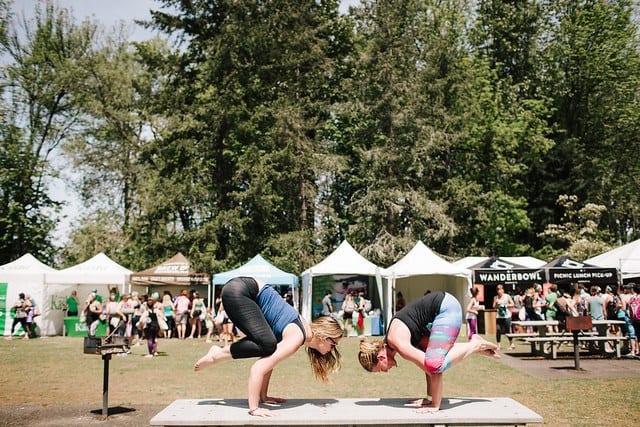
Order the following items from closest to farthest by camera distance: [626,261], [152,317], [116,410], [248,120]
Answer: [116,410] < [152,317] < [626,261] < [248,120]

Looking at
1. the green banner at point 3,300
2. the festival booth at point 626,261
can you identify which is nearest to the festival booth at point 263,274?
the green banner at point 3,300

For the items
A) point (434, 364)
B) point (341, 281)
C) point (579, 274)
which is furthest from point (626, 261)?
point (434, 364)

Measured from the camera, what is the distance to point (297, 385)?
33.7 ft

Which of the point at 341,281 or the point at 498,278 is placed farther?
the point at 341,281

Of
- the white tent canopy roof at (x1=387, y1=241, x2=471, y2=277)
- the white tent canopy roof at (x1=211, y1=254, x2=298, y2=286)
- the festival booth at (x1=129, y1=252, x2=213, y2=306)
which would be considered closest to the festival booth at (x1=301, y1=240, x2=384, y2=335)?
the white tent canopy roof at (x1=387, y1=241, x2=471, y2=277)

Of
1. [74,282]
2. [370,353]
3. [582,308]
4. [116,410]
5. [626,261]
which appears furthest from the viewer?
[74,282]

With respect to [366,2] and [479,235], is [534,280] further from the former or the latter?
[366,2]

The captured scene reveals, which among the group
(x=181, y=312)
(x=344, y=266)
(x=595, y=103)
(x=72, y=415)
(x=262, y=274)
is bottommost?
(x=72, y=415)

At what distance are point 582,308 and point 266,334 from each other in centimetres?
1417

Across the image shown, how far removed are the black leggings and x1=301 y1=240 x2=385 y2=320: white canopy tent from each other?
619 inches

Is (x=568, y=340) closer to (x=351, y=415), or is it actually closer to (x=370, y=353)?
(x=370, y=353)

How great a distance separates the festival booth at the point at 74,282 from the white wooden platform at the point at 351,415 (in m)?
18.2

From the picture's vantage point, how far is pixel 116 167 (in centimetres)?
3478

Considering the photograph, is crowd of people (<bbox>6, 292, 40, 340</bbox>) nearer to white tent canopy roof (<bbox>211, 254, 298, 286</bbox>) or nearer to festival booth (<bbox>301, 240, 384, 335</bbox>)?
white tent canopy roof (<bbox>211, 254, 298, 286</bbox>)
